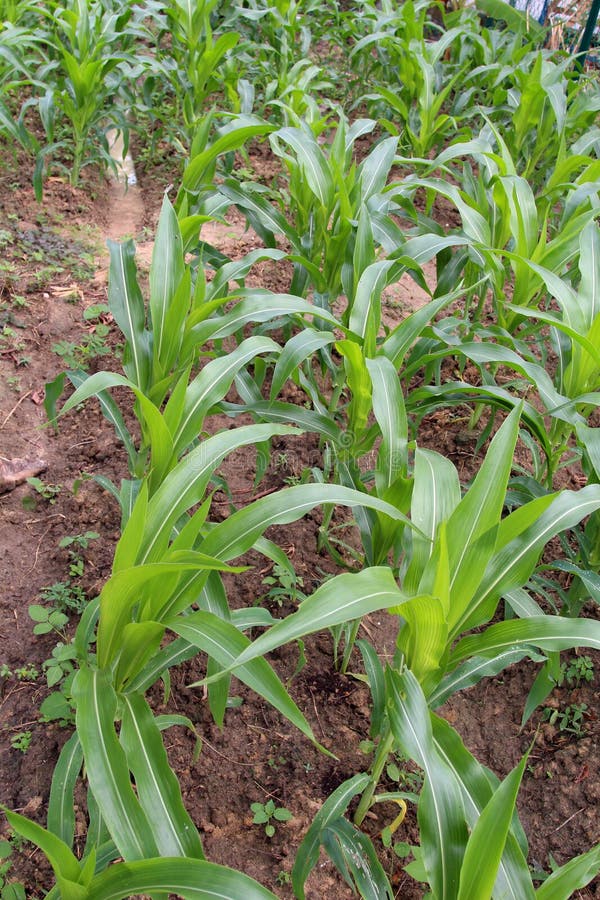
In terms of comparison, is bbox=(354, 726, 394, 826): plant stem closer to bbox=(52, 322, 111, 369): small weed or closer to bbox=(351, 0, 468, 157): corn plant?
bbox=(52, 322, 111, 369): small weed

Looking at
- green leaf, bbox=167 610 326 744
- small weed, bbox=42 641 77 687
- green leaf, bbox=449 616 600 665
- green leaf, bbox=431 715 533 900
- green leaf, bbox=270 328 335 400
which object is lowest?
small weed, bbox=42 641 77 687

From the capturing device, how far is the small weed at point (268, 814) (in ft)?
5.23

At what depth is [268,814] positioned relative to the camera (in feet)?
5.30

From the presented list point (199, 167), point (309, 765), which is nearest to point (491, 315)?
point (199, 167)

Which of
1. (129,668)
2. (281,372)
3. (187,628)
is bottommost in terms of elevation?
(129,668)

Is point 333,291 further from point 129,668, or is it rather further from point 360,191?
point 129,668

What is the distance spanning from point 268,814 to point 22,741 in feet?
1.86

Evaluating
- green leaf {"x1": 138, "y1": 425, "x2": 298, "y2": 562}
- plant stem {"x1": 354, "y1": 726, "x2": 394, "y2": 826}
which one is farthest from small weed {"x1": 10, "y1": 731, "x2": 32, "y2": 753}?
plant stem {"x1": 354, "y1": 726, "x2": 394, "y2": 826}

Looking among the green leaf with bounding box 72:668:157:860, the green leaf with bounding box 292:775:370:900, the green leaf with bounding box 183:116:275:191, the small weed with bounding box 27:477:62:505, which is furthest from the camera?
the green leaf with bounding box 183:116:275:191

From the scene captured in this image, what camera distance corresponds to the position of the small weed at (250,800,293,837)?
159 centimetres

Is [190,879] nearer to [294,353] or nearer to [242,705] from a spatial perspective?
[242,705]

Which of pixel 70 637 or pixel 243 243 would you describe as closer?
pixel 70 637

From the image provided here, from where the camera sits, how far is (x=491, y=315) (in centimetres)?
338

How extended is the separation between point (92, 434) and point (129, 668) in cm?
Answer: 130
